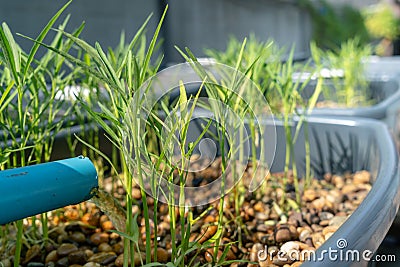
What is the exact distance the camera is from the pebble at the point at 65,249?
65cm

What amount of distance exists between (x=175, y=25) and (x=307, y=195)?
142 inches

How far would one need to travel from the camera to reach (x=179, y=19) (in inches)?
173

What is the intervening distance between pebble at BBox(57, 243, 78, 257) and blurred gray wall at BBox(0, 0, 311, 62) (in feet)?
5.95

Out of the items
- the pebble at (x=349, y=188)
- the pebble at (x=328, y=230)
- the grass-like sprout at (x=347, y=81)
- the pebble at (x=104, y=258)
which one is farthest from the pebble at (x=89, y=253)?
the grass-like sprout at (x=347, y=81)

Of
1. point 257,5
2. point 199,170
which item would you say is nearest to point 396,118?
point 199,170

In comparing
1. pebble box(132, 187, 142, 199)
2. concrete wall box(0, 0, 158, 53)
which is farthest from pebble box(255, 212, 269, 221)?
concrete wall box(0, 0, 158, 53)

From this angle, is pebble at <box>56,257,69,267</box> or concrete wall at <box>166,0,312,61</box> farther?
concrete wall at <box>166,0,312,61</box>

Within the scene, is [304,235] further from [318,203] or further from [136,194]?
[136,194]

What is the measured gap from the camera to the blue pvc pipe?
14.4 inches

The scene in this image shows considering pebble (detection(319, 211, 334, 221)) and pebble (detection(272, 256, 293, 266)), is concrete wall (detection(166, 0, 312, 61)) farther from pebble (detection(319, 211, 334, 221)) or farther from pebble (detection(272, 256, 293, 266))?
pebble (detection(272, 256, 293, 266))

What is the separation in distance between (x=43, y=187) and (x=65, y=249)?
29 cm

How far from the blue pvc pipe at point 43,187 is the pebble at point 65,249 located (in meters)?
0.25

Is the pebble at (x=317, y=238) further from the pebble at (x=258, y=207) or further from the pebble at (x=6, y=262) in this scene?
the pebble at (x=6, y=262)

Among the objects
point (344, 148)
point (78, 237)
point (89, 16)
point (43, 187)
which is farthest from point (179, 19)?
point (43, 187)
